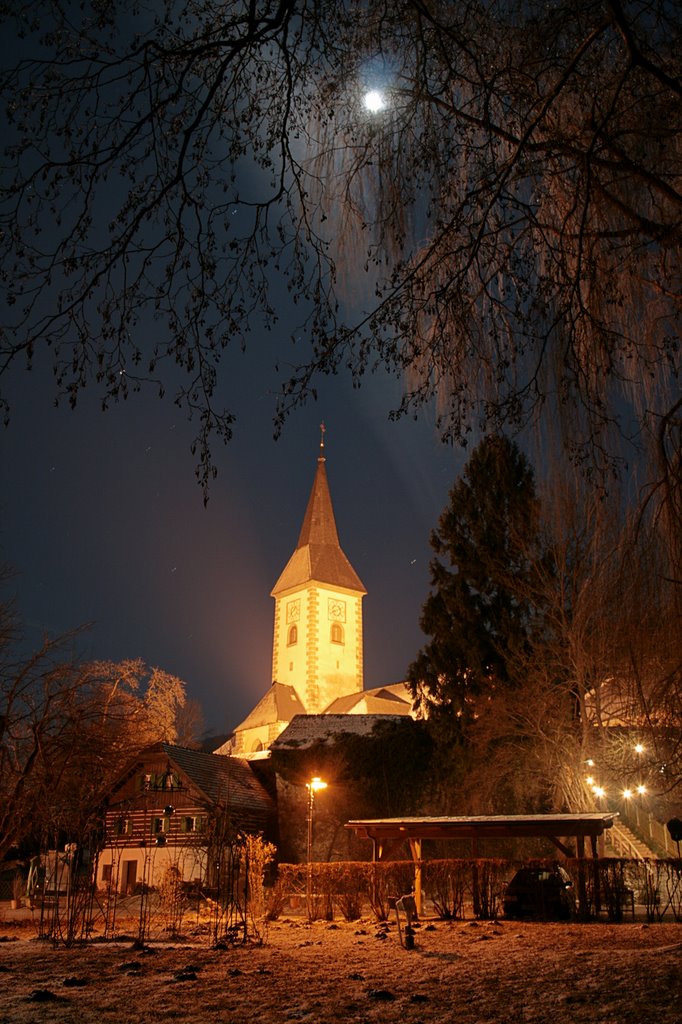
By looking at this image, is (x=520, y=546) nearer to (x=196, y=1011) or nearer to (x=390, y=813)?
(x=390, y=813)

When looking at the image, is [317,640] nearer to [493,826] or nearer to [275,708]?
[275,708]

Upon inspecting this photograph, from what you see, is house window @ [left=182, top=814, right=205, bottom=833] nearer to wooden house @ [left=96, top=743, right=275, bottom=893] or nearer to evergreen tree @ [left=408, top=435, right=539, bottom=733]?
wooden house @ [left=96, top=743, right=275, bottom=893]

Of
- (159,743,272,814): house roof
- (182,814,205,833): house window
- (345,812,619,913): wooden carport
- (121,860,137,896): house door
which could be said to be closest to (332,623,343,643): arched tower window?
(159,743,272,814): house roof

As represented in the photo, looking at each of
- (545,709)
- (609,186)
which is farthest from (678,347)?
(545,709)

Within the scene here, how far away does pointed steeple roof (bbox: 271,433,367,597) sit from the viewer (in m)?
64.3

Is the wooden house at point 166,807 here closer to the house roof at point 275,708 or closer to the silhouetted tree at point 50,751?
the silhouetted tree at point 50,751

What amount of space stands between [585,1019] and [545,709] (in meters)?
16.1

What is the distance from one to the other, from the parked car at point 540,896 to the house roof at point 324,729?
11753mm

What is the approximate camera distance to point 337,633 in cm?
6350

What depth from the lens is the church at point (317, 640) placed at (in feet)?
181

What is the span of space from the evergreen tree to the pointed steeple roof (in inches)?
1486

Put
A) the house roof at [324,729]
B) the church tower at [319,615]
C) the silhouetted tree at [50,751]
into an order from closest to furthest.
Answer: the silhouetted tree at [50,751] → the house roof at [324,729] → the church tower at [319,615]

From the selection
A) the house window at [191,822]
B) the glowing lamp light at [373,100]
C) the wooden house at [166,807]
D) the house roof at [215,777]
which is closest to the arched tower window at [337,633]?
the house roof at [215,777]

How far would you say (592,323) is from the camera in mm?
5309
